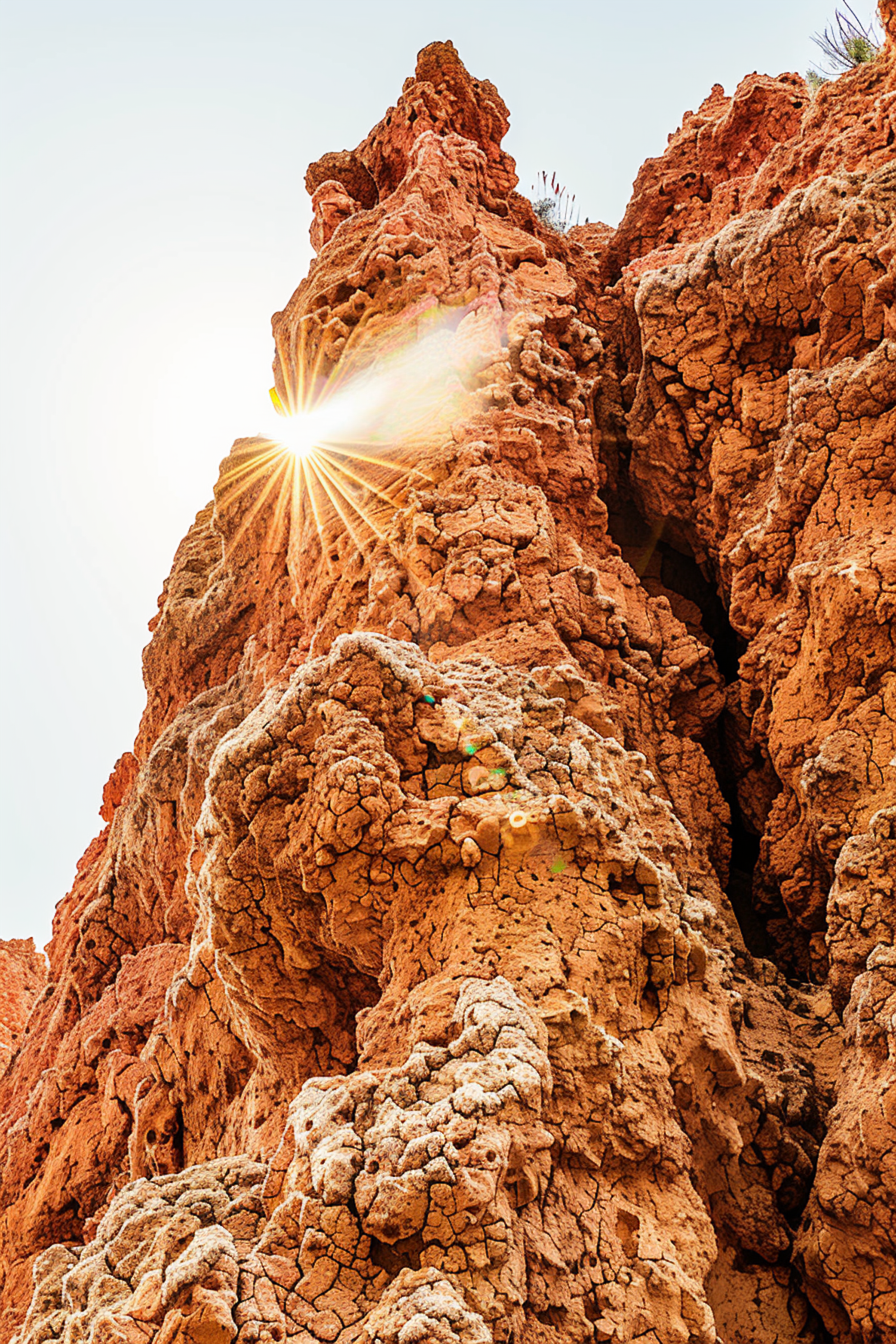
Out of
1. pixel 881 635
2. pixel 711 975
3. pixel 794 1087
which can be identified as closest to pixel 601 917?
pixel 711 975

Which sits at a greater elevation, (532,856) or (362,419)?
(362,419)

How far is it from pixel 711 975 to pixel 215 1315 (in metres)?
2.50

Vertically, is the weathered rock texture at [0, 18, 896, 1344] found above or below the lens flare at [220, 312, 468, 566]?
below

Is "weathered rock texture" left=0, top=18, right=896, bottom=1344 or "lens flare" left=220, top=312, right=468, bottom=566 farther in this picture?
"lens flare" left=220, top=312, right=468, bottom=566

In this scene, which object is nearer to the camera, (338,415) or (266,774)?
(266,774)

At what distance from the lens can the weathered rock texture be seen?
3.31 meters

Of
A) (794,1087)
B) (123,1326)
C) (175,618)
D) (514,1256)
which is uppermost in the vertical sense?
(175,618)

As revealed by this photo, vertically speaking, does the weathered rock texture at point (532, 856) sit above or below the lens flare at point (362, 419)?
below

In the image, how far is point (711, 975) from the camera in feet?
14.7

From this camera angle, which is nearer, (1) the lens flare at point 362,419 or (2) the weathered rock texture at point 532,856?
(2) the weathered rock texture at point 532,856

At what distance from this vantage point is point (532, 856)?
415 cm

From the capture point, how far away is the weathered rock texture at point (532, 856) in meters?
3.31

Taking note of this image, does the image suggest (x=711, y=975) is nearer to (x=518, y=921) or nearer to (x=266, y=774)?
(x=518, y=921)

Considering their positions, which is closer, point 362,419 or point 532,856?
point 532,856
